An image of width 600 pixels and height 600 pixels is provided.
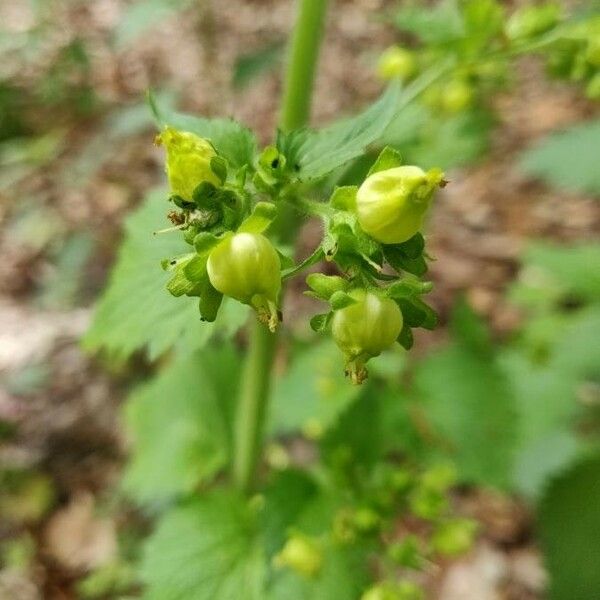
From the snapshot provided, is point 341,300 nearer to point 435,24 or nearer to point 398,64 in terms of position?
point 435,24

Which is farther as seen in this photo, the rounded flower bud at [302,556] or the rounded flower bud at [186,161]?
the rounded flower bud at [302,556]

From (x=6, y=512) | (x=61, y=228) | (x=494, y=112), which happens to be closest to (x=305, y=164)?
(x=494, y=112)

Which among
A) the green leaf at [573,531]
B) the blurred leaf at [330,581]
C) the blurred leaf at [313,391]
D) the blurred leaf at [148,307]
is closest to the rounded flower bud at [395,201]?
the blurred leaf at [148,307]

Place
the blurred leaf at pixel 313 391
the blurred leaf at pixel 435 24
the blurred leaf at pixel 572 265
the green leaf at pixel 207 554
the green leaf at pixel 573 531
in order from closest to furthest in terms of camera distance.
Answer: the green leaf at pixel 207 554 < the blurred leaf at pixel 435 24 < the blurred leaf at pixel 313 391 < the green leaf at pixel 573 531 < the blurred leaf at pixel 572 265

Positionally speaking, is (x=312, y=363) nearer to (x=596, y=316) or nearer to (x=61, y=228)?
(x=596, y=316)

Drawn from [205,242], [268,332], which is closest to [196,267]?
[205,242]

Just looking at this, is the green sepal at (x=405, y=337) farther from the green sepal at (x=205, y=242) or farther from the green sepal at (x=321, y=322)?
the green sepal at (x=205, y=242)
